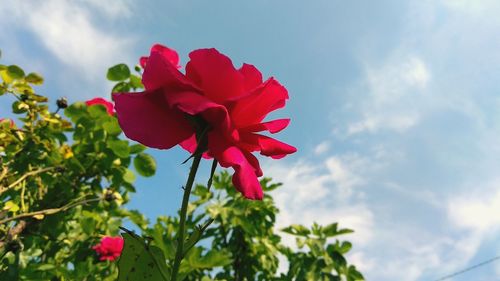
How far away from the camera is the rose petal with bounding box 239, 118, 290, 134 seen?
64cm

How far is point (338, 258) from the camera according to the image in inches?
90.6

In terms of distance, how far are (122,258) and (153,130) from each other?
0.17m

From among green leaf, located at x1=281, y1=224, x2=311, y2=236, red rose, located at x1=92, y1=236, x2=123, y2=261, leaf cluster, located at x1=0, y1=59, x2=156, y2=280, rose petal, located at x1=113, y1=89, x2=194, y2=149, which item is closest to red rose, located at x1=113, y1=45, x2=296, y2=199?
rose petal, located at x1=113, y1=89, x2=194, y2=149

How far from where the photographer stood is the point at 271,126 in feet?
2.21

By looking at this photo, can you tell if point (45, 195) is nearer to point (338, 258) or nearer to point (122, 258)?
point (122, 258)

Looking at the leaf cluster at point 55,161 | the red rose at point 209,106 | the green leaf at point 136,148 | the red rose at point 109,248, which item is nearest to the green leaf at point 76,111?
the leaf cluster at point 55,161

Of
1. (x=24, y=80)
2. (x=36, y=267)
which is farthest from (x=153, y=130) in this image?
(x=24, y=80)

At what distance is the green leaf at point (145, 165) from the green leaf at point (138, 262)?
3.83ft

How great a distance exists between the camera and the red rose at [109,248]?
1833mm

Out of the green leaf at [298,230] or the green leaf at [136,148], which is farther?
the green leaf at [298,230]

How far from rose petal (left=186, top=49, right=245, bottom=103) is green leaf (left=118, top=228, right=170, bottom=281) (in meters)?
0.22

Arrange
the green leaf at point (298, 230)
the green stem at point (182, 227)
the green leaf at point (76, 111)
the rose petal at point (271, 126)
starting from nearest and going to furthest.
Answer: the green stem at point (182, 227) < the rose petal at point (271, 126) < the green leaf at point (76, 111) < the green leaf at point (298, 230)

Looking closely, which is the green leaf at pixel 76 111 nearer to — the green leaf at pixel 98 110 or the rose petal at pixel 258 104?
the green leaf at pixel 98 110

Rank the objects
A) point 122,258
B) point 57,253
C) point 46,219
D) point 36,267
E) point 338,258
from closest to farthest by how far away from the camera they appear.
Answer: point 122,258, point 36,267, point 46,219, point 57,253, point 338,258
